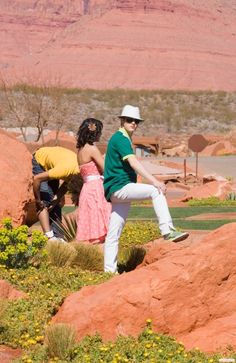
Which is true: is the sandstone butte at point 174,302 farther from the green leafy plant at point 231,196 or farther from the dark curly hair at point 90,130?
the green leafy plant at point 231,196

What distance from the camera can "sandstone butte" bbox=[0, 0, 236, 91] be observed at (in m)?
130

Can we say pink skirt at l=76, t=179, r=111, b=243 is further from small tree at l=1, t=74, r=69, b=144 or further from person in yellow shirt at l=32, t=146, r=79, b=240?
small tree at l=1, t=74, r=69, b=144

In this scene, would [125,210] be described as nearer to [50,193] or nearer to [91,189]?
[91,189]

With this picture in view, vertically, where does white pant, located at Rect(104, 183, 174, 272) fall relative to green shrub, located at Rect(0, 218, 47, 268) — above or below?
above

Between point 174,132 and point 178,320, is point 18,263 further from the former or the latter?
point 174,132

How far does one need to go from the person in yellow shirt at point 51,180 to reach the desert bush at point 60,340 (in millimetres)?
4048

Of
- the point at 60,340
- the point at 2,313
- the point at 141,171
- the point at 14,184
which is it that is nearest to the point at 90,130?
the point at 141,171

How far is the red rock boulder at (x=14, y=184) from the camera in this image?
10.7 m

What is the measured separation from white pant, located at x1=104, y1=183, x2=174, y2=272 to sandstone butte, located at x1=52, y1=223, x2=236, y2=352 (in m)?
1.39

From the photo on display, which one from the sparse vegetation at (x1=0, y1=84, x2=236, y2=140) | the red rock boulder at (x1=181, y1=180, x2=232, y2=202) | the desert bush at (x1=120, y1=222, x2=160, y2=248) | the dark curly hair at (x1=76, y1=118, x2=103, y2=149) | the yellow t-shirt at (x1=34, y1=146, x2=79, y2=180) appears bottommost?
the sparse vegetation at (x1=0, y1=84, x2=236, y2=140)

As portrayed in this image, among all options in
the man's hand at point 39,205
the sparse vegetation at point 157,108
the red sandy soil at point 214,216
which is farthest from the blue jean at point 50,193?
the sparse vegetation at point 157,108

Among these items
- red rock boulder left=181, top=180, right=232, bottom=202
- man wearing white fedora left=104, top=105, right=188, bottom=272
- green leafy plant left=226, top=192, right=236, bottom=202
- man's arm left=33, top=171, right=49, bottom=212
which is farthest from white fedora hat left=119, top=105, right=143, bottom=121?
green leafy plant left=226, top=192, right=236, bottom=202

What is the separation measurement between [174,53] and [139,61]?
5.37 meters

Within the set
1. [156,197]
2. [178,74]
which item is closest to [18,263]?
[156,197]
